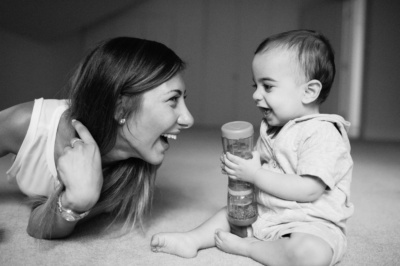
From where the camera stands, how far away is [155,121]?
1.13 meters

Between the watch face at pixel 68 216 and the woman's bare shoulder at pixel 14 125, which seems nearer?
the watch face at pixel 68 216

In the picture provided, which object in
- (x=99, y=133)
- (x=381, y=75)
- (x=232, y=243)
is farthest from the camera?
(x=381, y=75)

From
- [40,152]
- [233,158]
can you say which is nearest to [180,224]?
[233,158]

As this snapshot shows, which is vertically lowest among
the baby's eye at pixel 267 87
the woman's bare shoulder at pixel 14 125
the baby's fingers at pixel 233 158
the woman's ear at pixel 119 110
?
the baby's fingers at pixel 233 158

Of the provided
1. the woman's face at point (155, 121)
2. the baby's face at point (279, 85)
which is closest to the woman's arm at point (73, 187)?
the woman's face at point (155, 121)

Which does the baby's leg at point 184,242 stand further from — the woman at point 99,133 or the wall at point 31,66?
the wall at point 31,66

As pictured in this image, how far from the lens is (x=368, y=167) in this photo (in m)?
2.18

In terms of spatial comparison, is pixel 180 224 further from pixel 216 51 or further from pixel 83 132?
pixel 216 51

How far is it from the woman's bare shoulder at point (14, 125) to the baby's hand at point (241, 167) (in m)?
0.64

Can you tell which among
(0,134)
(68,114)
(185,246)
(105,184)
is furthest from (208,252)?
(0,134)

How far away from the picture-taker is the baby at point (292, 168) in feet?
3.24

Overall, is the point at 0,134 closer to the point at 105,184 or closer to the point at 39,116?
the point at 39,116

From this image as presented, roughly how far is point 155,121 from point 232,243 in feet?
1.25

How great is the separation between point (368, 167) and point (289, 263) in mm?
1427
